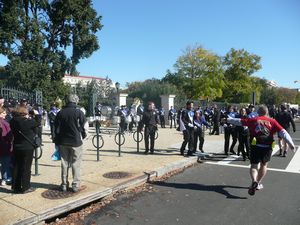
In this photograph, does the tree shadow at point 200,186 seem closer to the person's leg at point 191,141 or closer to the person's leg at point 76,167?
the person's leg at point 76,167

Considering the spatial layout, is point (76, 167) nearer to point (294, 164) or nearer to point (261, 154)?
point (261, 154)

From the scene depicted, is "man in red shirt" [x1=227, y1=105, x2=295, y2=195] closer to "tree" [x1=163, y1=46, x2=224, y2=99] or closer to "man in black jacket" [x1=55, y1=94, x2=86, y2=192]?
"man in black jacket" [x1=55, y1=94, x2=86, y2=192]

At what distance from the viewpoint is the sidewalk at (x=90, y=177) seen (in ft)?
16.6

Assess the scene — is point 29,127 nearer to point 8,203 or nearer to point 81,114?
point 81,114

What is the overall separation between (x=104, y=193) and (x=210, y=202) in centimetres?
206

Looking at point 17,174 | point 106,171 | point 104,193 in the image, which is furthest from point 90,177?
point 17,174

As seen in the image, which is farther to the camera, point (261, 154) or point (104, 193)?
point (261, 154)

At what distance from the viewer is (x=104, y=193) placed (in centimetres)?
611

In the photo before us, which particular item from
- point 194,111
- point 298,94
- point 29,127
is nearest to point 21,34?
point 194,111

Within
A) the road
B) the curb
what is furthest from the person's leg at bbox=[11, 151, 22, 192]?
the road

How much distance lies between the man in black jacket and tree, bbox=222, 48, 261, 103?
43.7 m

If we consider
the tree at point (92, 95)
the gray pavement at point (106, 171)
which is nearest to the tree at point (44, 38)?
the tree at point (92, 95)

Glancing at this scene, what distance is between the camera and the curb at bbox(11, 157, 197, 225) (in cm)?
488

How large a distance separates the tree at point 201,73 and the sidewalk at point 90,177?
32757 mm
